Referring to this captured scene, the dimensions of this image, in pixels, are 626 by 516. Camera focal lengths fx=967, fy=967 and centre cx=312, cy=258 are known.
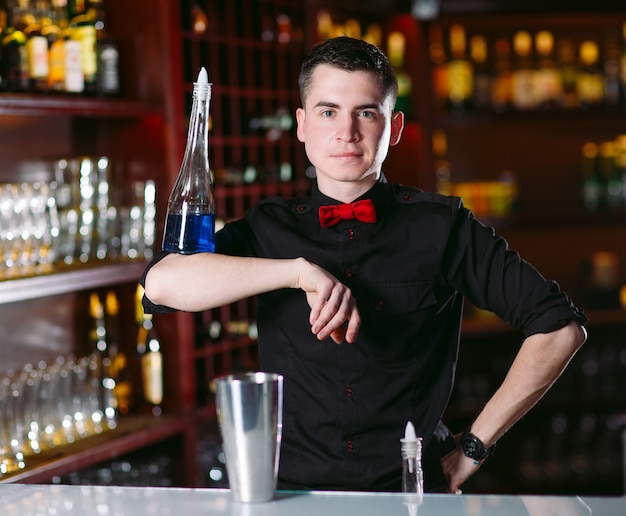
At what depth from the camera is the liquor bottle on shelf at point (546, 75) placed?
14.8 feet

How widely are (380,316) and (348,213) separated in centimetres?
22

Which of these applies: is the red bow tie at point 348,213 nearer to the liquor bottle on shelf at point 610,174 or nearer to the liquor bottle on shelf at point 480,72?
the liquor bottle on shelf at point 480,72

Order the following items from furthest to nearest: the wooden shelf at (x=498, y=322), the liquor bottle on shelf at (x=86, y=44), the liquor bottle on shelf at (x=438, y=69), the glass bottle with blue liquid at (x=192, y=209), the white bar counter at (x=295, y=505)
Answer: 1. the liquor bottle on shelf at (x=438, y=69)
2. the wooden shelf at (x=498, y=322)
3. the liquor bottle on shelf at (x=86, y=44)
4. the glass bottle with blue liquid at (x=192, y=209)
5. the white bar counter at (x=295, y=505)

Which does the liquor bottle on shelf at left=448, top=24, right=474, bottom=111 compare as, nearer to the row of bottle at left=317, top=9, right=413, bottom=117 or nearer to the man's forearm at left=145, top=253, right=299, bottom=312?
the row of bottle at left=317, top=9, right=413, bottom=117

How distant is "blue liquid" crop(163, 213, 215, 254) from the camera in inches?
67.4

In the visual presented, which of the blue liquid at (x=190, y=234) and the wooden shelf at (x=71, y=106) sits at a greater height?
the wooden shelf at (x=71, y=106)

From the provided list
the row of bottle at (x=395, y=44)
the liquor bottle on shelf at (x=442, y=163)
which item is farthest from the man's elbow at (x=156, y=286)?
the liquor bottle on shelf at (x=442, y=163)

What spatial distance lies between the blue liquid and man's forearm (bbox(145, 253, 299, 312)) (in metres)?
0.05

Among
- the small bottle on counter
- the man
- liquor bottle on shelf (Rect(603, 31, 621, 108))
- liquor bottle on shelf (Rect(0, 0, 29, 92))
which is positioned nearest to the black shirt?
the man

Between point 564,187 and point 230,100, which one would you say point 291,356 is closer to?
point 230,100

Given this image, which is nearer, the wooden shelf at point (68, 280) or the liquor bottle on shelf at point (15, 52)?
the wooden shelf at point (68, 280)

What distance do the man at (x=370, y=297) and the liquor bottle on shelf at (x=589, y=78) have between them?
2811 millimetres

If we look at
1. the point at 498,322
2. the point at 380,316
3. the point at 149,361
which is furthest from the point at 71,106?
the point at 498,322

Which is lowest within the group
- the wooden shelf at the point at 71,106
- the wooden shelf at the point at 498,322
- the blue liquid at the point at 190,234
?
the wooden shelf at the point at 498,322
